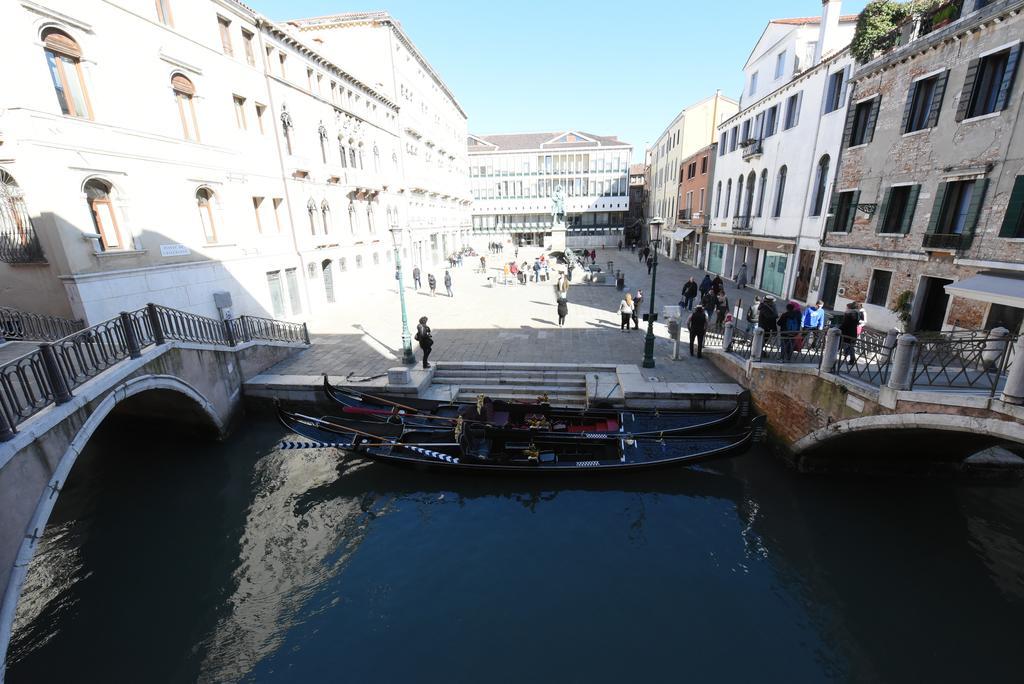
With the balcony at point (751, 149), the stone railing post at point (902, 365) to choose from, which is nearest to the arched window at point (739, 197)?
the balcony at point (751, 149)

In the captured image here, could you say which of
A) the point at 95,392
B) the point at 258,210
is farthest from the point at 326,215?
the point at 95,392

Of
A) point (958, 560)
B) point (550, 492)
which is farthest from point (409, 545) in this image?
point (958, 560)

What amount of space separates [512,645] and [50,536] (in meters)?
9.05

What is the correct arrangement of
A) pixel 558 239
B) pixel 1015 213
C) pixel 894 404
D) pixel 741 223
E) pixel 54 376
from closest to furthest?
pixel 54 376 → pixel 894 404 → pixel 1015 213 → pixel 741 223 → pixel 558 239

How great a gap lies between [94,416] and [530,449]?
300 inches

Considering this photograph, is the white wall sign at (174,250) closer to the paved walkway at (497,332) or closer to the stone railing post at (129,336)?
the paved walkway at (497,332)

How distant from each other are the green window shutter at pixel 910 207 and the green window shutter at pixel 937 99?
1.67m

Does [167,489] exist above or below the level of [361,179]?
below

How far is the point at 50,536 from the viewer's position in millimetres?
8133

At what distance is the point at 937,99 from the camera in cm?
1144

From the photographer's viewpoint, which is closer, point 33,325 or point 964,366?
point 964,366

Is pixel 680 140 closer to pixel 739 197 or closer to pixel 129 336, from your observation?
pixel 739 197

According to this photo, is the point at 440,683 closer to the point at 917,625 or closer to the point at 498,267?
the point at 917,625

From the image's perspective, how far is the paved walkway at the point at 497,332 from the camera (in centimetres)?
1294
